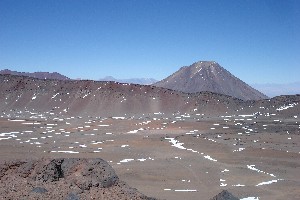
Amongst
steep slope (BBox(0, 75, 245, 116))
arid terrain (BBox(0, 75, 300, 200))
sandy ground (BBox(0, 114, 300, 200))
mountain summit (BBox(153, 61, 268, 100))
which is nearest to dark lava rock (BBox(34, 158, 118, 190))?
arid terrain (BBox(0, 75, 300, 200))

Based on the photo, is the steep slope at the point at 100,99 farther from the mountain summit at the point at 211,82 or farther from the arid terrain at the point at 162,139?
the mountain summit at the point at 211,82

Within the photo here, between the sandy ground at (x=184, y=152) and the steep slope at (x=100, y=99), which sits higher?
the steep slope at (x=100, y=99)

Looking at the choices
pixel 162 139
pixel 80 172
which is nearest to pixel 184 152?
pixel 162 139

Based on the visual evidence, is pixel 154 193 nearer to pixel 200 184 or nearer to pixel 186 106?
pixel 200 184

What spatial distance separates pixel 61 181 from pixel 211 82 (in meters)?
173

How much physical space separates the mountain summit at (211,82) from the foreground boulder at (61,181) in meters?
160

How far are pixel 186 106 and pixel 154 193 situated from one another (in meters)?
70.2

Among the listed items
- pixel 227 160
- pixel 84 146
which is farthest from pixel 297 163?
pixel 84 146

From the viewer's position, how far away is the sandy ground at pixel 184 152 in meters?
22.3

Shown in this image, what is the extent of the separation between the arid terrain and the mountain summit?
78.4 m

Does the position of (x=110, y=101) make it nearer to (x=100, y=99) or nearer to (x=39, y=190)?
(x=100, y=99)

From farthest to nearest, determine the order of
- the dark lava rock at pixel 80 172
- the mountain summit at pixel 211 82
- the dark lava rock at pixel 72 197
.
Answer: the mountain summit at pixel 211 82 < the dark lava rock at pixel 80 172 < the dark lava rock at pixel 72 197

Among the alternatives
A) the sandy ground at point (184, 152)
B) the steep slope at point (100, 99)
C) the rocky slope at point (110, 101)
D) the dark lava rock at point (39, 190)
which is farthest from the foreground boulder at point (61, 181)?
the steep slope at point (100, 99)

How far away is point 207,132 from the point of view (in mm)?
52969
